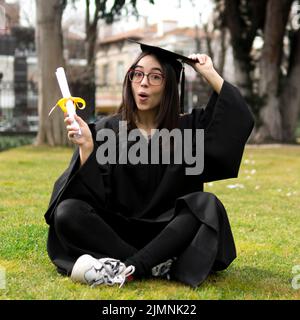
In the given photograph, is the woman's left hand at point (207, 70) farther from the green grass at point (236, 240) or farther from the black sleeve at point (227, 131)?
the green grass at point (236, 240)

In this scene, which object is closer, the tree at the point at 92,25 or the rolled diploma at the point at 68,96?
the rolled diploma at the point at 68,96

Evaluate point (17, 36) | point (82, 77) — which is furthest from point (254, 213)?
point (17, 36)

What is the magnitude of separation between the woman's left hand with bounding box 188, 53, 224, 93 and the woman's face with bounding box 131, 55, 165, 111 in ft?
0.68

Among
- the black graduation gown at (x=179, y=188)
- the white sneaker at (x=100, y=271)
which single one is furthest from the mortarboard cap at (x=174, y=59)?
the white sneaker at (x=100, y=271)

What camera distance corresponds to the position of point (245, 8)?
758 inches

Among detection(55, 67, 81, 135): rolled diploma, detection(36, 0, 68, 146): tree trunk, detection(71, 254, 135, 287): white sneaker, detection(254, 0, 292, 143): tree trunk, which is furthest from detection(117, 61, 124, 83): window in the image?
detection(71, 254, 135, 287): white sneaker

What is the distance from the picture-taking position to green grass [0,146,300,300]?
3309 mm

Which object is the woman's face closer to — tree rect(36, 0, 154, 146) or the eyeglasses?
the eyeglasses

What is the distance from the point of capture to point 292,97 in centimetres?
1938

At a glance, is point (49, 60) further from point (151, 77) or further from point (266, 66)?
point (151, 77)

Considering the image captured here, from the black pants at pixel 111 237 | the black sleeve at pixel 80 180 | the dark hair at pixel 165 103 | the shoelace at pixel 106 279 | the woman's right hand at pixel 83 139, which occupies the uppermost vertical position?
the dark hair at pixel 165 103

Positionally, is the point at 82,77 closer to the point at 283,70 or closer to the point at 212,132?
the point at 283,70

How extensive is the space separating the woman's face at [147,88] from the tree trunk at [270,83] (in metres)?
15.2

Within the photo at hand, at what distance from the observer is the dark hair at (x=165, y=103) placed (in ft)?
12.1
